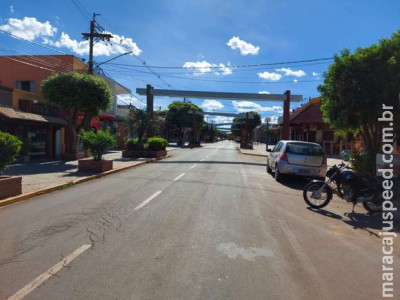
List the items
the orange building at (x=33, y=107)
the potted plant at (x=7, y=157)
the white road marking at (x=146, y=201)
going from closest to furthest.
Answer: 1. the white road marking at (x=146, y=201)
2. the potted plant at (x=7, y=157)
3. the orange building at (x=33, y=107)

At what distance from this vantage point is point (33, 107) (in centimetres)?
2500

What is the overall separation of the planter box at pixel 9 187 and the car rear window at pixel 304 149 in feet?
31.6

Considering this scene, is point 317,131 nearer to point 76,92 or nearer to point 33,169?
point 76,92

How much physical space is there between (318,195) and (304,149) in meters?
5.95

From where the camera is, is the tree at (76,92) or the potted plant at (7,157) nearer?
the potted plant at (7,157)

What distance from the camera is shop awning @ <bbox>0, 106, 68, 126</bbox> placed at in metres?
20.9

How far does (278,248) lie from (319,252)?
608mm

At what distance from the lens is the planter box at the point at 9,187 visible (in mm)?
10438

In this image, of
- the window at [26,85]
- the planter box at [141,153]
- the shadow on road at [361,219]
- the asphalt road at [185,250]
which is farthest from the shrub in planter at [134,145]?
the shadow on road at [361,219]

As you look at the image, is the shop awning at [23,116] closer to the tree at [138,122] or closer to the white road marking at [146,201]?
the tree at [138,122]

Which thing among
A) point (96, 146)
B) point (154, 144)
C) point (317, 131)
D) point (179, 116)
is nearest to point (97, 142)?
point (96, 146)

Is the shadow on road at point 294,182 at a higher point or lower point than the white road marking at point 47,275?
lower

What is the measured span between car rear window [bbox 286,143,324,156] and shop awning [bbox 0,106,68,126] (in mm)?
13932

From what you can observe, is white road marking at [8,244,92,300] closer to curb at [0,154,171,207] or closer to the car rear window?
curb at [0,154,171,207]
